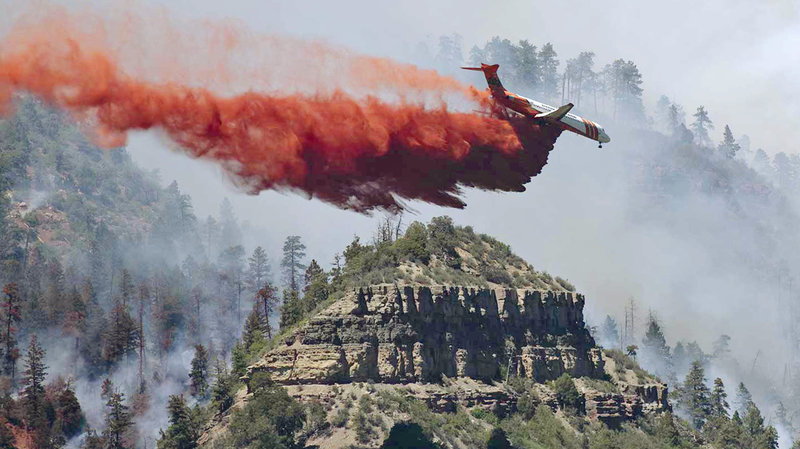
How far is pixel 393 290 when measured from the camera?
Result: 10856cm

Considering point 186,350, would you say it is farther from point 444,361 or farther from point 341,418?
point 341,418

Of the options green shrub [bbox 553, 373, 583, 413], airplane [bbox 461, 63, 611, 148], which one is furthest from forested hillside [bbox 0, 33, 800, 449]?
airplane [bbox 461, 63, 611, 148]

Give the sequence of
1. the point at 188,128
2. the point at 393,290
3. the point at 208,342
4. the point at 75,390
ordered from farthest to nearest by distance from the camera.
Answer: the point at 208,342 < the point at 75,390 < the point at 393,290 < the point at 188,128

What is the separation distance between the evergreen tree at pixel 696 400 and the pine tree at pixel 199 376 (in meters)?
55.0

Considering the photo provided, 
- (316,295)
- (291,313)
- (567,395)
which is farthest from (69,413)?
(567,395)

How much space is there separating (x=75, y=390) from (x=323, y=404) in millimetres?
50196

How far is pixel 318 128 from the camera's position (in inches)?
3177

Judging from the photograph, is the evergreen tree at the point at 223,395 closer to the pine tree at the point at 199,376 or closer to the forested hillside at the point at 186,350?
the forested hillside at the point at 186,350

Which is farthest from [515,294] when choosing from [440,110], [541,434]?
[440,110]

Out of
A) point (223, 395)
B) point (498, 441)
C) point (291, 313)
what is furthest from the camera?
point (291, 313)

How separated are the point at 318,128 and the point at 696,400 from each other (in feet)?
307

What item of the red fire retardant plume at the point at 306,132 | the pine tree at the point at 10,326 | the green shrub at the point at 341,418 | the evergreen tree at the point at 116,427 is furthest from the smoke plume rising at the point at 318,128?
the pine tree at the point at 10,326

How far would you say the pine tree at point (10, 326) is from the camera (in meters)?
139

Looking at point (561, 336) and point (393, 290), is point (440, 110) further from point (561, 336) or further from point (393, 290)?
point (561, 336)
